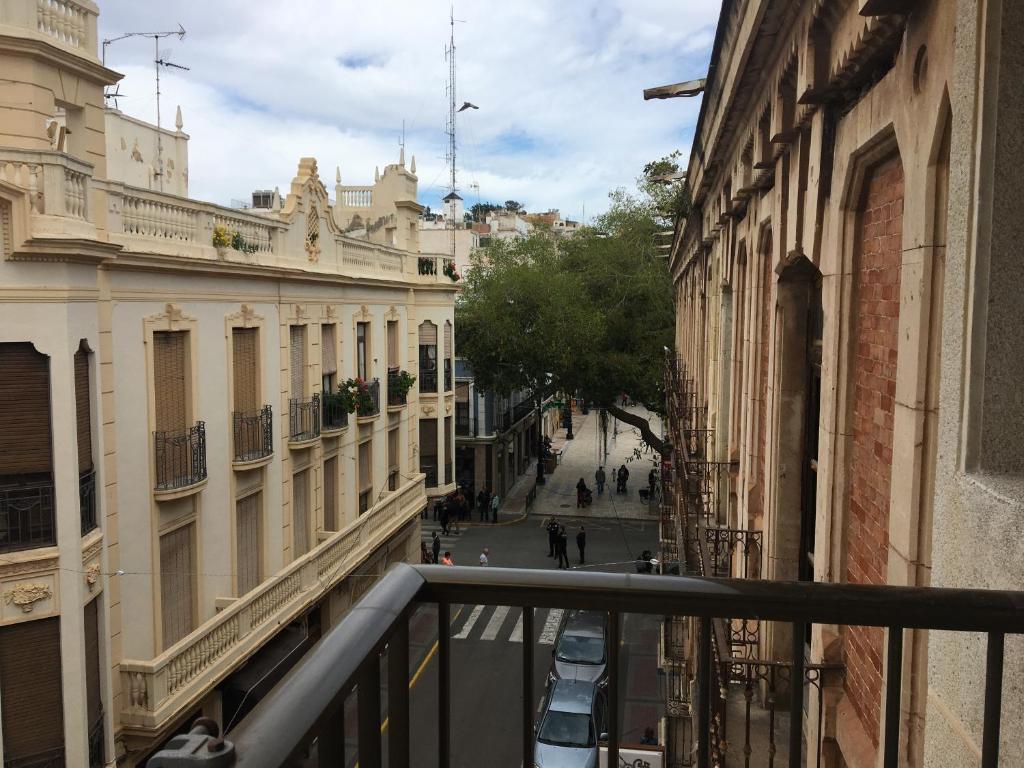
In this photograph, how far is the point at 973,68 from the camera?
9.36 ft

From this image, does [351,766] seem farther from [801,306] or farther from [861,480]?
[801,306]

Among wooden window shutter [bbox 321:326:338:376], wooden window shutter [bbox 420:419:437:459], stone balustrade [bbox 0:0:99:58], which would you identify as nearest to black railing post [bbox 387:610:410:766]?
stone balustrade [bbox 0:0:99:58]

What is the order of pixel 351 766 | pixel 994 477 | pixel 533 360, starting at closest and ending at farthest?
pixel 351 766, pixel 994 477, pixel 533 360

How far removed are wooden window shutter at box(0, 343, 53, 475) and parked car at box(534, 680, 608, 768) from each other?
845cm

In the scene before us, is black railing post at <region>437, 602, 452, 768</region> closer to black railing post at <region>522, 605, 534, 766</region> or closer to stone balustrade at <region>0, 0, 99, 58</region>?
black railing post at <region>522, 605, 534, 766</region>

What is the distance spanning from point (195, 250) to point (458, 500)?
20750 mm

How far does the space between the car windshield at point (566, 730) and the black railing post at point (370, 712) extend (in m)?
13.5

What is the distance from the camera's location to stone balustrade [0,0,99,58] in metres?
10.5

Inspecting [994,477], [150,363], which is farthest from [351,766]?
[150,363]

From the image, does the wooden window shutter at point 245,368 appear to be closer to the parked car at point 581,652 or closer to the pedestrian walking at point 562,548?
the parked car at point 581,652

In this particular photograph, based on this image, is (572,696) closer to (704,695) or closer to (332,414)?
(332,414)

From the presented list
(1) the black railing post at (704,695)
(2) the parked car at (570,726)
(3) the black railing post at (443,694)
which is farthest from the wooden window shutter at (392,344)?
(1) the black railing post at (704,695)

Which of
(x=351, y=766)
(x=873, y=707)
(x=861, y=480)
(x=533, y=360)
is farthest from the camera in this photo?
(x=533, y=360)

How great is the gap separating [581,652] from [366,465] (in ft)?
24.9
